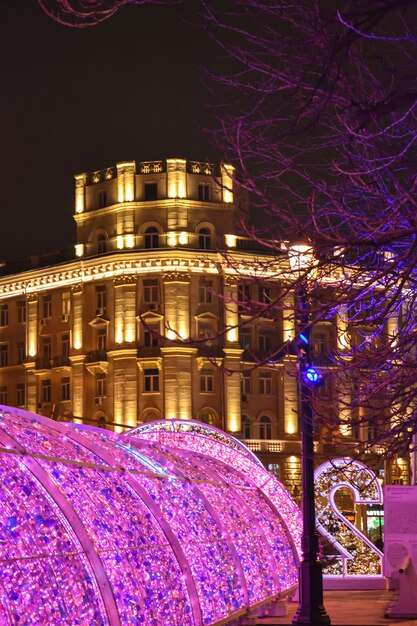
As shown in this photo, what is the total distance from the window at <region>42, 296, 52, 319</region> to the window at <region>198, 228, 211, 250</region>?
9.46 meters

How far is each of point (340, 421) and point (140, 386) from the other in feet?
191

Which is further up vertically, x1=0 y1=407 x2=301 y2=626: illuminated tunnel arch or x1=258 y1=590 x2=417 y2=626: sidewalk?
x1=0 y1=407 x2=301 y2=626: illuminated tunnel arch

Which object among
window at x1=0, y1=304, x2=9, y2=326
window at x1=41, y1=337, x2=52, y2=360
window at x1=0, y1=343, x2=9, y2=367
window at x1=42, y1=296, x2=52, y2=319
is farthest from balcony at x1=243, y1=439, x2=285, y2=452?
window at x1=0, y1=304, x2=9, y2=326

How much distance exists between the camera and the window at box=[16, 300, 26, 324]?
7650cm

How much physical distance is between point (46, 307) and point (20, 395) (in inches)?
204

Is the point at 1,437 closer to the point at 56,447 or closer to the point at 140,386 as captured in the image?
the point at 56,447

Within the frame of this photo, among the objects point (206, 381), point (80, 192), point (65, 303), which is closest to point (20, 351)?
point (65, 303)

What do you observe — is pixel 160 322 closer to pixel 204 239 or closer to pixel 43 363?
pixel 204 239

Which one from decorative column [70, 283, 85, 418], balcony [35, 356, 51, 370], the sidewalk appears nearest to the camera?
the sidewalk

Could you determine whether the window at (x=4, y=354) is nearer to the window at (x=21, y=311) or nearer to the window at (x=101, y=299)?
the window at (x=21, y=311)

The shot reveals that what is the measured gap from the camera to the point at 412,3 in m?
8.00

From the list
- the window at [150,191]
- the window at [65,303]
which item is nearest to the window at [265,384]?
the window at [150,191]

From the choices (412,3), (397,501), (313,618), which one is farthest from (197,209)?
(412,3)

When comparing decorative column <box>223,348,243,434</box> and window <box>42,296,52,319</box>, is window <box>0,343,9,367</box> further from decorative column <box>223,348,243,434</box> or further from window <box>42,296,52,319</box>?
decorative column <box>223,348,243,434</box>
